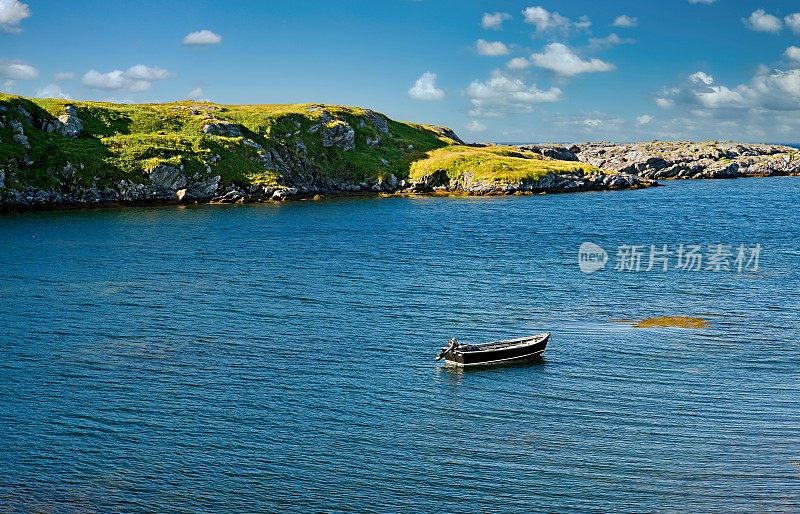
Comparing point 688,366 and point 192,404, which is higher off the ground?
point 688,366

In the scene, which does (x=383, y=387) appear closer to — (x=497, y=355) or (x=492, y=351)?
(x=492, y=351)

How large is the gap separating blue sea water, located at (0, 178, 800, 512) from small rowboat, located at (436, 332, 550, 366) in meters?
1.49

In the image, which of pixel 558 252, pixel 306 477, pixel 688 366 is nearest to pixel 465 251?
pixel 558 252

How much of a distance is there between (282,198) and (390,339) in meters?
123

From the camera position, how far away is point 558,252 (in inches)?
4377

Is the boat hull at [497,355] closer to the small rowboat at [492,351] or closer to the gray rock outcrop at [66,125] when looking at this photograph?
the small rowboat at [492,351]

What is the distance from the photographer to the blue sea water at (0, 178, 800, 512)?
38688mm

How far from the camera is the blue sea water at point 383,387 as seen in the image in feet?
127

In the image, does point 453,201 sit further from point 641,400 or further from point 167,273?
point 641,400

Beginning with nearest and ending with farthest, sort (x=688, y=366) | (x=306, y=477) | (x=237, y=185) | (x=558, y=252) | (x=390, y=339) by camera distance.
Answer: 1. (x=306, y=477)
2. (x=688, y=366)
3. (x=390, y=339)
4. (x=558, y=252)
5. (x=237, y=185)

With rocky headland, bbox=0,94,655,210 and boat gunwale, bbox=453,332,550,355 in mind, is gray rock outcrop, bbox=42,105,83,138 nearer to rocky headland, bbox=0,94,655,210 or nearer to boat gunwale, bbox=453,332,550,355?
rocky headland, bbox=0,94,655,210

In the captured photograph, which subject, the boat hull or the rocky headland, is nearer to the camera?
the boat hull

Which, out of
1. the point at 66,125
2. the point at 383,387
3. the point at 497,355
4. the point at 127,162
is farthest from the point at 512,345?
the point at 66,125

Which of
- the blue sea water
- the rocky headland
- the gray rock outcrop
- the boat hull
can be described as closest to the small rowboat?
the boat hull
